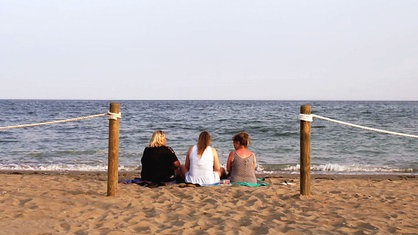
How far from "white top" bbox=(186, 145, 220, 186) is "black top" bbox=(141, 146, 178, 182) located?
364 mm

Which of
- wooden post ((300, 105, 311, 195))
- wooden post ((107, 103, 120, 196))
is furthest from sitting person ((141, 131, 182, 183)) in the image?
wooden post ((300, 105, 311, 195))

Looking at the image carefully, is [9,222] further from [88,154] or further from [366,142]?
[366,142]

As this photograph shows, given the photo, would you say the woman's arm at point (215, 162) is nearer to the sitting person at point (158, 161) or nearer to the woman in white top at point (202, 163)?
the woman in white top at point (202, 163)

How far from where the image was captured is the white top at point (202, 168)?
25.1ft

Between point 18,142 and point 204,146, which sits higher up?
point 204,146

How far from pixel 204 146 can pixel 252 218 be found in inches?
100

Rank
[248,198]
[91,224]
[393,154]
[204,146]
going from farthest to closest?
1. [393,154]
2. [204,146]
3. [248,198]
4. [91,224]

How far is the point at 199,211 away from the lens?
5621 millimetres

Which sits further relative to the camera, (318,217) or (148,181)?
(148,181)

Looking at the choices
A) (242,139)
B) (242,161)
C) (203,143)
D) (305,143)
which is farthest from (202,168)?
(305,143)

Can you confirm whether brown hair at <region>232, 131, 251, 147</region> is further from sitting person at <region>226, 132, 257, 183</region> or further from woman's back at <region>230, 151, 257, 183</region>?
woman's back at <region>230, 151, 257, 183</region>

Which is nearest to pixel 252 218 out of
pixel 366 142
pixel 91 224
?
pixel 91 224

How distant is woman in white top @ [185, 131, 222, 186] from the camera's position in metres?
7.61

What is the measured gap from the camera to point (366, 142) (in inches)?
687
